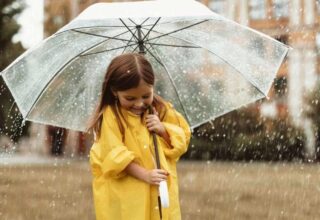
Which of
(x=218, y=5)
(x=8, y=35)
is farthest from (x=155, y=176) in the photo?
(x=218, y=5)

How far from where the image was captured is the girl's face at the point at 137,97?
113 inches

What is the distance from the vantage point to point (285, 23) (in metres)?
29.5

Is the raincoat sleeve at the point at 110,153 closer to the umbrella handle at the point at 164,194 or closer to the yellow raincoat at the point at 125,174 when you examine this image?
the yellow raincoat at the point at 125,174

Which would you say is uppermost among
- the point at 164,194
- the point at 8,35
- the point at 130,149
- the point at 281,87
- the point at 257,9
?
the point at 130,149

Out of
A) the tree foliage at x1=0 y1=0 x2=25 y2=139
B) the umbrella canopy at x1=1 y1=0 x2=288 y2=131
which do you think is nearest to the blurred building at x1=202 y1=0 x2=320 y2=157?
the tree foliage at x1=0 y1=0 x2=25 y2=139

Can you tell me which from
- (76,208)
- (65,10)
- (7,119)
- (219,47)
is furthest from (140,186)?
(65,10)

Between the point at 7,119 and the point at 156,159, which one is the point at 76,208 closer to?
the point at 156,159

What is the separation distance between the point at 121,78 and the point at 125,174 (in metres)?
0.39

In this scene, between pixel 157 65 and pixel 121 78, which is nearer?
pixel 121 78

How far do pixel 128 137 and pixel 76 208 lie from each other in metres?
3.88

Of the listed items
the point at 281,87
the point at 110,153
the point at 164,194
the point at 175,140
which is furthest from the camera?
the point at 281,87

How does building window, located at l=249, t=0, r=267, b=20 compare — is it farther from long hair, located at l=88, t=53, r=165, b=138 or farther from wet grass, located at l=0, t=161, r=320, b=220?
long hair, located at l=88, t=53, r=165, b=138

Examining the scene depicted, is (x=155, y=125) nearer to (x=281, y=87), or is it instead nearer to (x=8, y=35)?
(x=8, y=35)

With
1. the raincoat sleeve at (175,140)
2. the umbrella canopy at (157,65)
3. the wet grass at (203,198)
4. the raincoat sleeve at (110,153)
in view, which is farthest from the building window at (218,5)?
the raincoat sleeve at (110,153)
